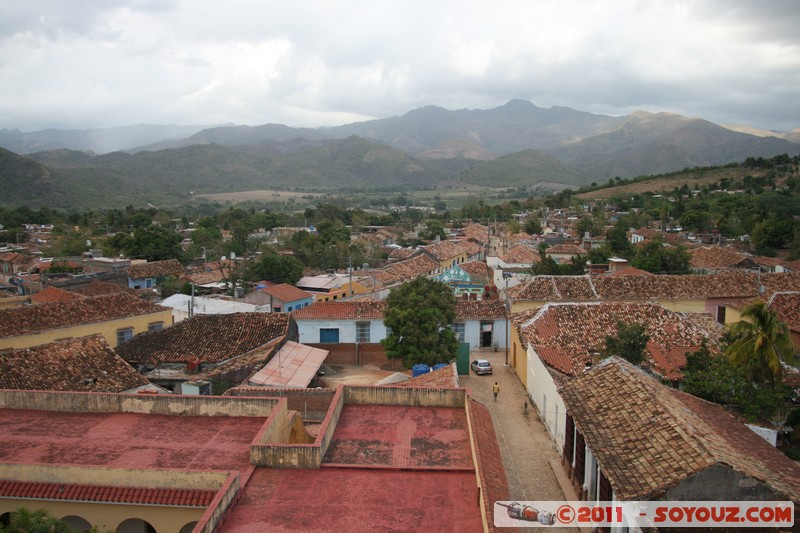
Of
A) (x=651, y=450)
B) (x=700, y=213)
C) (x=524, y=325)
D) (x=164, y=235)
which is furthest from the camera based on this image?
(x=700, y=213)

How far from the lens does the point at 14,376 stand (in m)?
15.4

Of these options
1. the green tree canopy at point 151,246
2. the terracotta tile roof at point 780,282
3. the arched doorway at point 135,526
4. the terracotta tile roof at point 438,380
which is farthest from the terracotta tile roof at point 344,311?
the green tree canopy at point 151,246

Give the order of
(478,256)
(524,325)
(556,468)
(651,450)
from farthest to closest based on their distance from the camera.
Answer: (478,256) → (524,325) → (556,468) → (651,450)

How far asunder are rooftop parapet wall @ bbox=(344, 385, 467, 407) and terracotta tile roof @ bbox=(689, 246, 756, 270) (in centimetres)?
3116

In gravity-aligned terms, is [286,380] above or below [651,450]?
below

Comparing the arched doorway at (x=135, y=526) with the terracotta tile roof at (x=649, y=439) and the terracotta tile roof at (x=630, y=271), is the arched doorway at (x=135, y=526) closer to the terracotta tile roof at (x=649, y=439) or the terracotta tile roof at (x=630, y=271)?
the terracotta tile roof at (x=649, y=439)

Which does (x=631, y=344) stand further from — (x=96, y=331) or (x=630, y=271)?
(x=96, y=331)

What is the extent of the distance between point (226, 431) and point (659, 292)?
21557 mm

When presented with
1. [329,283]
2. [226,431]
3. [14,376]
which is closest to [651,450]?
[226,431]

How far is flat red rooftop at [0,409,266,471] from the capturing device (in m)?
10.5

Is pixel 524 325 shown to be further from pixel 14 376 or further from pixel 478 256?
pixel 478 256

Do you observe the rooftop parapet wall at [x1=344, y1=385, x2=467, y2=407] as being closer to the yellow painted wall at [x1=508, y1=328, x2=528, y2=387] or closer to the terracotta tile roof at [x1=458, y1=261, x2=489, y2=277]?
the yellow painted wall at [x1=508, y1=328, x2=528, y2=387]

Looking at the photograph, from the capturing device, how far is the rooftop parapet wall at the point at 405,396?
1335 cm

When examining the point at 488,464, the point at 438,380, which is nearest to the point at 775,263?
the point at 438,380
